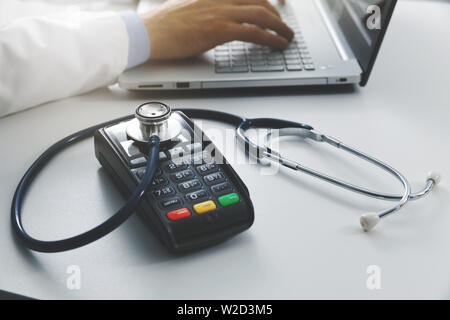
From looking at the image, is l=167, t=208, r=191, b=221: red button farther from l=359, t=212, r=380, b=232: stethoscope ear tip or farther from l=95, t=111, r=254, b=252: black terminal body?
l=359, t=212, r=380, b=232: stethoscope ear tip

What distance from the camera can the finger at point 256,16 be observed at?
781 mm

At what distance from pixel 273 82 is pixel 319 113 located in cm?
9

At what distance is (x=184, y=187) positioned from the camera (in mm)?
456

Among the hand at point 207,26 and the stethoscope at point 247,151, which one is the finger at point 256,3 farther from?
the stethoscope at point 247,151

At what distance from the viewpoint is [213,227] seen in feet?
1.40

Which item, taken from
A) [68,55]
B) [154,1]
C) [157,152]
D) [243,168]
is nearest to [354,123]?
[243,168]

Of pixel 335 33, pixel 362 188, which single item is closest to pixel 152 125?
pixel 362 188

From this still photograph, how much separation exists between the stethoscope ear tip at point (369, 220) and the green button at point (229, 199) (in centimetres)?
13

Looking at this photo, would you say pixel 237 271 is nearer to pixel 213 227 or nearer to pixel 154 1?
pixel 213 227

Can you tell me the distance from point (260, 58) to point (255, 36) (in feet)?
0.13

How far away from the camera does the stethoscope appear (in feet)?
1.31

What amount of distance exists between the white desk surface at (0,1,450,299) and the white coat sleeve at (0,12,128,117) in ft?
0.08

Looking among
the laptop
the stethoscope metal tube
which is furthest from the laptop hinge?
the stethoscope metal tube

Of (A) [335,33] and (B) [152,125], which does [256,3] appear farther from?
(B) [152,125]
